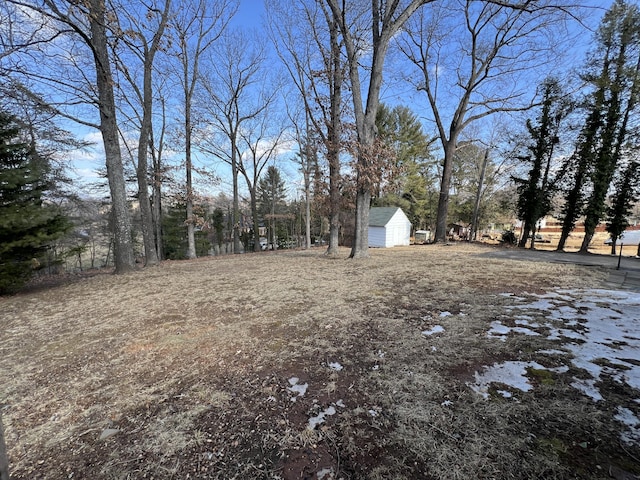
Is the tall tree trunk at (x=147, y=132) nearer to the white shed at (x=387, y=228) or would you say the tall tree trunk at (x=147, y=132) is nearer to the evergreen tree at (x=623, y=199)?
the white shed at (x=387, y=228)

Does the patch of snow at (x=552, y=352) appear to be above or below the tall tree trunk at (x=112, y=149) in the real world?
below

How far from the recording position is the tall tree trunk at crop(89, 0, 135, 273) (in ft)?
20.0

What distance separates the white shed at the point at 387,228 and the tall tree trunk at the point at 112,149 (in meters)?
15.2

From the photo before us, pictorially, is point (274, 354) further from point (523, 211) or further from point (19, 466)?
point (523, 211)

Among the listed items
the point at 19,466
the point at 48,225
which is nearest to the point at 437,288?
the point at 19,466

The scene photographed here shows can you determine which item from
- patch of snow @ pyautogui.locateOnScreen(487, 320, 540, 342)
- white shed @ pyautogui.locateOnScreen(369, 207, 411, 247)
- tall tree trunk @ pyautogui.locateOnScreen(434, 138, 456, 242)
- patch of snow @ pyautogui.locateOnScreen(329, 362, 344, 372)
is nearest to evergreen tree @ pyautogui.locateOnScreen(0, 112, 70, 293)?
patch of snow @ pyautogui.locateOnScreen(329, 362, 344, 372)

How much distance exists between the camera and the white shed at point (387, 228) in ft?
61.9

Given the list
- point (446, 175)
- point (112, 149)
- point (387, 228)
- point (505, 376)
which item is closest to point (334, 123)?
point (112, 149)

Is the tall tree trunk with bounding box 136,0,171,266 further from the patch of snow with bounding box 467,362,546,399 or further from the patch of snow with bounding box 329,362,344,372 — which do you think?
the patch of snow with bounding box 467,362,546,399

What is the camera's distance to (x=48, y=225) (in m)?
5.02

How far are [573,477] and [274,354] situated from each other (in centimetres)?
207

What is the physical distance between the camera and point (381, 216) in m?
19.8

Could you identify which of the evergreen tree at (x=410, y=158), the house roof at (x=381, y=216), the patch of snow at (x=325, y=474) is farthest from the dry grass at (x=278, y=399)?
the evergreen tree at (x=410, y=158)

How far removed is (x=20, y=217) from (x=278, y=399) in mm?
5708
